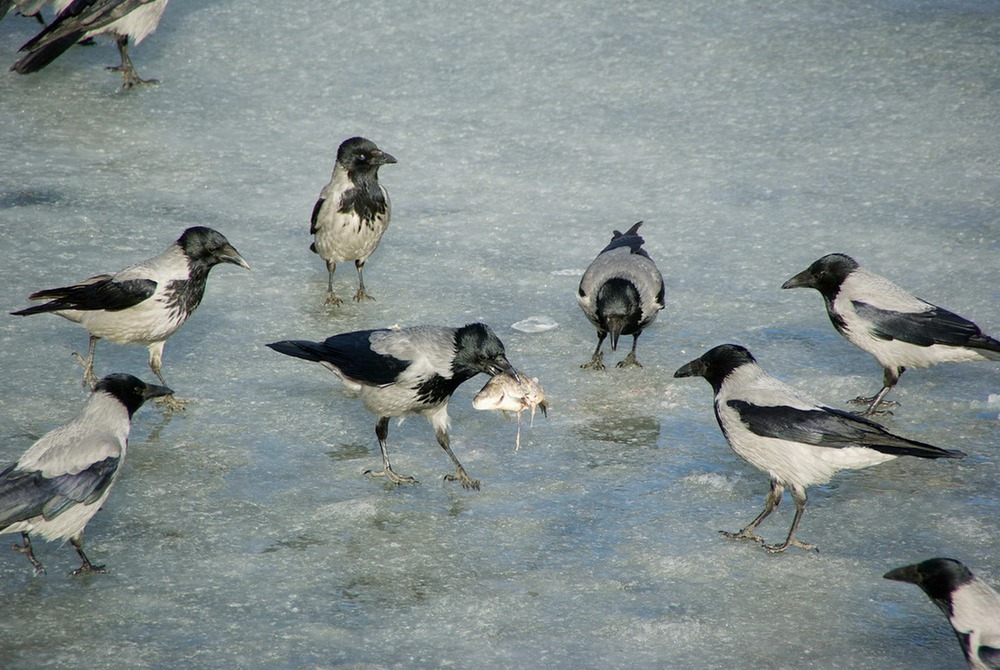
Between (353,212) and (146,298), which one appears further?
(353,212)

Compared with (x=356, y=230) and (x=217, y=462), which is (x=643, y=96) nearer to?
(x=356, y=230)

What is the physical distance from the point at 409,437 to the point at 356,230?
2031mm

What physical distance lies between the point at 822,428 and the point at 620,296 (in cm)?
197

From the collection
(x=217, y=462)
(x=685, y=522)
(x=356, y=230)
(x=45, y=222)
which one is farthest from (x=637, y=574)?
(x=45, y=222)

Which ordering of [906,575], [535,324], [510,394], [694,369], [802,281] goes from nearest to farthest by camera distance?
[906,575] → [510,394] → [694,369] → [802,281] → [535,324]

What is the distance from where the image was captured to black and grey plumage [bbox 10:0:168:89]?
10.9 meters

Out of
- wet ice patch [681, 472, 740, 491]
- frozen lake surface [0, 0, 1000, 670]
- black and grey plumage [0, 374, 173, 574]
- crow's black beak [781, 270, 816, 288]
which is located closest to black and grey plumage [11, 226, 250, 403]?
frozen lake surface [0, 0, 1000, 670]

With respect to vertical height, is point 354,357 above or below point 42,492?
above

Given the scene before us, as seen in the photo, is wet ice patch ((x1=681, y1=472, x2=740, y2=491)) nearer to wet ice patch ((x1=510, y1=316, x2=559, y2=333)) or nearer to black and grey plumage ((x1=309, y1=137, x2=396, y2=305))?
wet ice patch ((x1=510, y1=316, x2=559, y2=333))

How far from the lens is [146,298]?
6504 millimetres

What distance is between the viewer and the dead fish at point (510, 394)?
229 inches

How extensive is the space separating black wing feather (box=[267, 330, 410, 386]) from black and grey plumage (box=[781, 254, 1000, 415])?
2.60 m

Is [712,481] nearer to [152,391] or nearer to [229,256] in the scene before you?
[152,391]

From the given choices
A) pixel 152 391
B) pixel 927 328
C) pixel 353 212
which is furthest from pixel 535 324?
pixel 152 391
